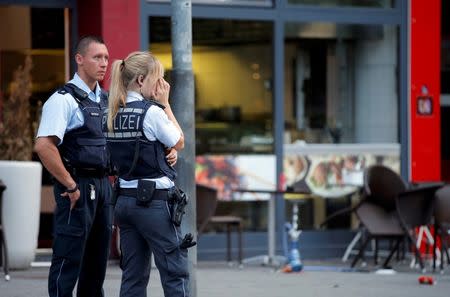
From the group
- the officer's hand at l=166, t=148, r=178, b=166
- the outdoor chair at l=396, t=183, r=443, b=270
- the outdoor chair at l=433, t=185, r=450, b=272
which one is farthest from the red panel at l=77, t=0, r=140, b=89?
the officer's hand at l=166, t=148, r=178, b=166

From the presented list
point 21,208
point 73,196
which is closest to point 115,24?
point 21,208

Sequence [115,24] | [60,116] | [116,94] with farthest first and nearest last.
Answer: [115,24]
[60,116]
[116,94]

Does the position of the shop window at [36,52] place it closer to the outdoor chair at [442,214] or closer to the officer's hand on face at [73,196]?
the outdoor chair at [442,214]

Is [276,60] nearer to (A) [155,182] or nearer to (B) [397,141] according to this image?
(B) [397,141]

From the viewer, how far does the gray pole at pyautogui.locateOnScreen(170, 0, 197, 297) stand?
7656 mm

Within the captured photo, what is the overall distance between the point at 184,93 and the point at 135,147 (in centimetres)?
80

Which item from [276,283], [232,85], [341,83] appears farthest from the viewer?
[341,83]

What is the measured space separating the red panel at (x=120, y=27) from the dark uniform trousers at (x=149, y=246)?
5.72 meters

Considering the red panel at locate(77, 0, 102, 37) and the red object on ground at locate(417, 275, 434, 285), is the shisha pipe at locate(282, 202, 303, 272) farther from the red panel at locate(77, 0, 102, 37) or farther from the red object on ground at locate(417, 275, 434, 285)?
the red panel at locate(77, 0, 102, 37)

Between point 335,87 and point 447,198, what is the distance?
7.05 feet

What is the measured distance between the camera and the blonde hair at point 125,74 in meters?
7.05

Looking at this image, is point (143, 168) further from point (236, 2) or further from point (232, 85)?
point (236, 2)

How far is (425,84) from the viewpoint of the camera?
1451cm

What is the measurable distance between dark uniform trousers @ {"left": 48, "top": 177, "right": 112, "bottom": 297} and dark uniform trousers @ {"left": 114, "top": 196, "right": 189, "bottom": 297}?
47 centimetres
